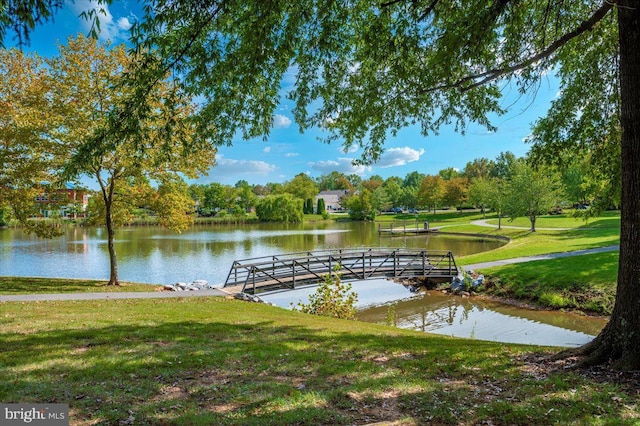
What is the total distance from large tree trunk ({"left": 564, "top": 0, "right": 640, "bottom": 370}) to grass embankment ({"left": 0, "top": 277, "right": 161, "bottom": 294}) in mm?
13947

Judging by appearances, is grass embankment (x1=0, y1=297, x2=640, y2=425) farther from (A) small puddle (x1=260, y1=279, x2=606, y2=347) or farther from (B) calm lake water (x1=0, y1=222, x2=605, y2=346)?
(B) calm lake water (x1=0, y1=222, x2=605, y2=346)

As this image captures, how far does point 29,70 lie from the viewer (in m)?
14.9

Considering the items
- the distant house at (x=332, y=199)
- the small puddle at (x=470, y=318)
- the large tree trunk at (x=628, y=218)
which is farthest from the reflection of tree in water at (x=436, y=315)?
the distant house at (x=332, y=199)

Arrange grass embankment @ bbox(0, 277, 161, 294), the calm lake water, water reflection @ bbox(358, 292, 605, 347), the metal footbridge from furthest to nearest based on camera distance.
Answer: the metal footbridge
grass embankment @ bbox(0, 277, 161, 294)
the calm lake water
water reflection @ bbox(358, 292, 605, 347)

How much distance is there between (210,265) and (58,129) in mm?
13129

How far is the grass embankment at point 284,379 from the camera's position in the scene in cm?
377

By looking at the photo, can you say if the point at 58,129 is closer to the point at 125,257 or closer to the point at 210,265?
the point at 210,265

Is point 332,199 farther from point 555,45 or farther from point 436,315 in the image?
point 555,45

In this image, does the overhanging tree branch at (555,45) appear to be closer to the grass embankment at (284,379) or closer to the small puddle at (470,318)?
the grass embankment at (284,379)

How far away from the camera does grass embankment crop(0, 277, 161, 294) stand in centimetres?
1349

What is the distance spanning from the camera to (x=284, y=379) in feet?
15.7

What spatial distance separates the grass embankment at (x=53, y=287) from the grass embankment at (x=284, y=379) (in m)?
6.62

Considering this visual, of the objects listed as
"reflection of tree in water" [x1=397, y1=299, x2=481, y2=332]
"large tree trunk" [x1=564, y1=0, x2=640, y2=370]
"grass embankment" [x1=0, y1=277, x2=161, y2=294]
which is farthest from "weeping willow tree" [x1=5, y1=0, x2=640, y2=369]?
"grass embankment" [x1=0, y1=277, x2=161, y2=294]

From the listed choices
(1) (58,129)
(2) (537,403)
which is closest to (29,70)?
(1) (58,129)
